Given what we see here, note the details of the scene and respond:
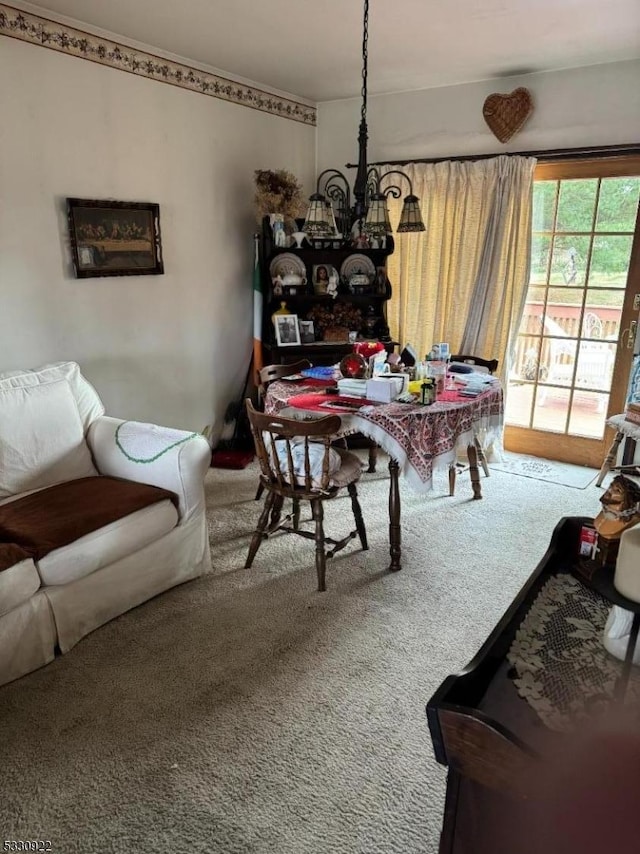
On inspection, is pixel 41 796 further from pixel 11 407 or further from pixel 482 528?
pixel 482 528

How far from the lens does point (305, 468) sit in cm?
254

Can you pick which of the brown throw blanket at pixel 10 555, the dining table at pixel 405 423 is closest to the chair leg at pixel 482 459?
the dining table at pixel 405 423

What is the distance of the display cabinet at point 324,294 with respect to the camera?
13.8 feet

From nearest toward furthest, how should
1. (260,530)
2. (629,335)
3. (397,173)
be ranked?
(260,530) < (629,335) < (397,173)

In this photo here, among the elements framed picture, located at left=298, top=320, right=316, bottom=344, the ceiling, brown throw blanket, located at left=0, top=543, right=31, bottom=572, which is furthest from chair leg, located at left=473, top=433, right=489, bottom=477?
brown throw blanket, located at left=0, top=543, right=31, bottom=572

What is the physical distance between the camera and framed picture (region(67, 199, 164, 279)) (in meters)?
3.17

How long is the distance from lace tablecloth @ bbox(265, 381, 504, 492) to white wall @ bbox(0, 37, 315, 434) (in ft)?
4.31

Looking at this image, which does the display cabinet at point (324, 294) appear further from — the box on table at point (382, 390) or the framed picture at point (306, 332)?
the box on table at point (382, 390)

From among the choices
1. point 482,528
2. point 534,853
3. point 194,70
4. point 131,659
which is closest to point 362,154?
point 194,70

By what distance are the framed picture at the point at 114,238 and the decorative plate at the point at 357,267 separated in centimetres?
143

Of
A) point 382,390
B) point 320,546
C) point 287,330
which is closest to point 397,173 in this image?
point 287,330

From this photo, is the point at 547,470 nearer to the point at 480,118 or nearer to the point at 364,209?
the point at 364,209

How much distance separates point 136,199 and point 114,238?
296mm

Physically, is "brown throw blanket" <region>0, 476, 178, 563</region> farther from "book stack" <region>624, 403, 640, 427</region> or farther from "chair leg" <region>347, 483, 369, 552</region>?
"book stack" <region>624, 403, 640, 427</region>
